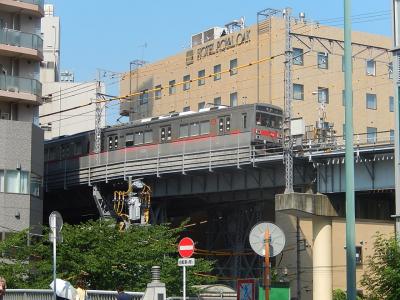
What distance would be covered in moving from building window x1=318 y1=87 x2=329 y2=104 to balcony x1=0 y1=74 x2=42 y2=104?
38.4m

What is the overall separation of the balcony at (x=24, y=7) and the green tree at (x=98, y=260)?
17330 millimetres

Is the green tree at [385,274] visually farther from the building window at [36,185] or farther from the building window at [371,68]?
the building window at [371,68]

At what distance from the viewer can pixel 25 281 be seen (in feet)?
118

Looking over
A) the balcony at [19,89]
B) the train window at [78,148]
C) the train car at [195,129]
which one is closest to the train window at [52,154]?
the train car at [195,129]

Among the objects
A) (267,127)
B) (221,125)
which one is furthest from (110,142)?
(267,127)

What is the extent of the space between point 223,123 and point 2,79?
14085mm

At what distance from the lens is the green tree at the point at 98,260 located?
1409 inches

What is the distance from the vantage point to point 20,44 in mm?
54438

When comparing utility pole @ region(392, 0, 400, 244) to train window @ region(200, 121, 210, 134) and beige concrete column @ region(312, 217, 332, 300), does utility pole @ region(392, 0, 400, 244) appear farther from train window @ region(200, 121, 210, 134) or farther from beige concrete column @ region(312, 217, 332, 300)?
train window @ region(200, 121, 210, 134)

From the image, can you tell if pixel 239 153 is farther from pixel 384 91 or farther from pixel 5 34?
pixel 384 91

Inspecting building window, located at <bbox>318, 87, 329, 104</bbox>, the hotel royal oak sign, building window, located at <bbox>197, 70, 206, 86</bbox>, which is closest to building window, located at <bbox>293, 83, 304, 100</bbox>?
building window, located at <bbox>318, 87, 329, 104</bbox>

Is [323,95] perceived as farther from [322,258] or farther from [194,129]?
[322,258]

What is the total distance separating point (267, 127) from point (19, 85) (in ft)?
50.7

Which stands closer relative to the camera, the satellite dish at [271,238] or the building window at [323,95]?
the satellite dish at [271,238]
